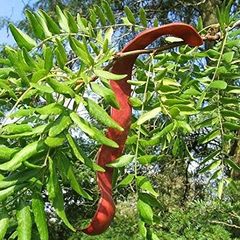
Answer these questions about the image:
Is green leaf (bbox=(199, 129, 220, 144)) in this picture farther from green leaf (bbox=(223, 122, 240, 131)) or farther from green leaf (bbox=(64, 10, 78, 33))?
green leaf (bbox=(64, 10, 78, 33))

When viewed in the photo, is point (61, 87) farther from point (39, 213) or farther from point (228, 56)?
point (228, 56)

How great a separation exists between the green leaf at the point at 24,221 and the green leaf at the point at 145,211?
13 centimetres

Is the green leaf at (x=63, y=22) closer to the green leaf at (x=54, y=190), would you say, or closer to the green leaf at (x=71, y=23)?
the green leaf at (x=71, y=23)

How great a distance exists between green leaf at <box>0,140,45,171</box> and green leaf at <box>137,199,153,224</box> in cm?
15

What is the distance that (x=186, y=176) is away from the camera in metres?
4.69

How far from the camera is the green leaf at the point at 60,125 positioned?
63 centimetres

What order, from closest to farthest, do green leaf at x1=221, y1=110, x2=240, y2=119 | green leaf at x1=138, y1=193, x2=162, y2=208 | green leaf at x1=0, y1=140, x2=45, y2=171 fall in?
green leaf at x1=0, y1=140, x2=45, y2=171 → green leaf at x1=138, y1=193, x2=162, y2=208 → green leaf at x1=221, y1=110, x2=240, y2=119

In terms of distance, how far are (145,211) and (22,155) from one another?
0.17 metres

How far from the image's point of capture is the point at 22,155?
63 cm

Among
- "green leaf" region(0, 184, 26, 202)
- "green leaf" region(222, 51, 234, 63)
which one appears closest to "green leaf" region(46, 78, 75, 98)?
"green leaf" region(0, 184, 26, 202)

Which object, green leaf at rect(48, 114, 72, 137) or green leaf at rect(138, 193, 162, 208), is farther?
green leaf at rect(138, 193, 162, 208)

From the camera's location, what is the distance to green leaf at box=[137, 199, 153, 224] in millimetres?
701

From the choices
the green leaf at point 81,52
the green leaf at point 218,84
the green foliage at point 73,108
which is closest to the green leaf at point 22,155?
the green foliage at point 73,108

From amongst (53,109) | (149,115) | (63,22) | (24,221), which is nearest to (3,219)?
(24,221)
